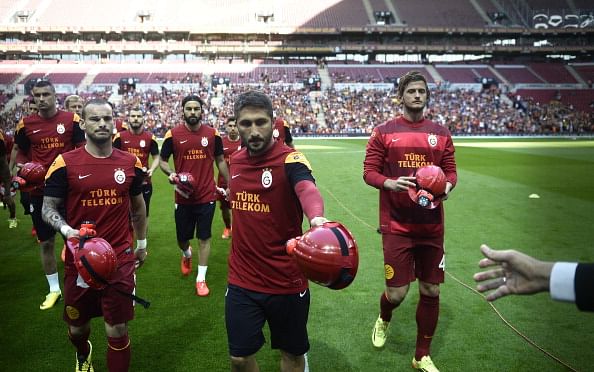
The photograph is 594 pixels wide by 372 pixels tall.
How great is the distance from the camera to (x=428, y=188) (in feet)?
13.3

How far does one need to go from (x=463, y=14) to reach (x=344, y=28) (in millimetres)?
17002

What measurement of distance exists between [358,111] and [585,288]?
158 feet

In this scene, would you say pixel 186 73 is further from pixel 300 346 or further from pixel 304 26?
pixel 300 346

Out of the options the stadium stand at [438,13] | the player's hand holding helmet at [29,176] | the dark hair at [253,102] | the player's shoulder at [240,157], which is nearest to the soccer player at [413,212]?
the player's shoulder at [240,157]

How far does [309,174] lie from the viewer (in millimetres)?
3211

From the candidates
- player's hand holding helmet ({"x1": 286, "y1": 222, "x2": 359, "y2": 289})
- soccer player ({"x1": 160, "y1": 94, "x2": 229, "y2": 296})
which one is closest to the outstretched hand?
player's hand holding helmet ({"x1": 286, "y1": 222, "x2": 359, "y2": 289})

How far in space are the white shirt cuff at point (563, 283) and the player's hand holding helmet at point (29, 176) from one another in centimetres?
587

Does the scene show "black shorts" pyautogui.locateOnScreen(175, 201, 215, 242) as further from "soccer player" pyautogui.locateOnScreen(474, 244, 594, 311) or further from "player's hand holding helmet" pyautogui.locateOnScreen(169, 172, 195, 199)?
"soccer player" pyautogui.locateOnScreen(474, 244, 594, 311)

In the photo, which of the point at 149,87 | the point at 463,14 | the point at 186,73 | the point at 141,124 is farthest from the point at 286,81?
the point at 141,124

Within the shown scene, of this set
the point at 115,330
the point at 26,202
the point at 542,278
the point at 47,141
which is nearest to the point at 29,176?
the point at 47,141

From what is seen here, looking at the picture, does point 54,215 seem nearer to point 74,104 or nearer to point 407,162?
point 407,162

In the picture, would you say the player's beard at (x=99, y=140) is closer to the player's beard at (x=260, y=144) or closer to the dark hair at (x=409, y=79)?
the player's beard at (x=260, y=144)

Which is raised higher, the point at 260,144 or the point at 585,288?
the point at 260,144

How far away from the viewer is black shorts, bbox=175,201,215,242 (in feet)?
22.5
